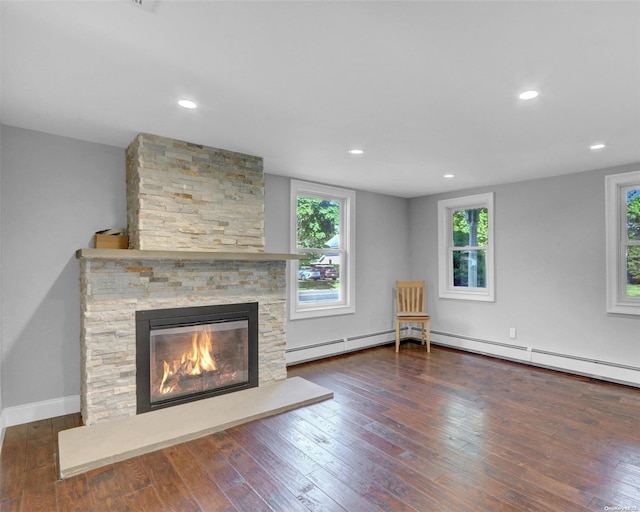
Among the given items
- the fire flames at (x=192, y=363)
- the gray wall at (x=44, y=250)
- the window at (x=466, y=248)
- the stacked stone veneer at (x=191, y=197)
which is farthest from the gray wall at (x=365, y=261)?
the fire flames at (x=192, y=363)

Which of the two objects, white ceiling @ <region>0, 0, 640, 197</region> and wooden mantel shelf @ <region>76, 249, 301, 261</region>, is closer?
white ceiling @ <region>0, 0, 640, 197</region>

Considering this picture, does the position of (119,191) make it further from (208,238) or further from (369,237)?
(369,237)

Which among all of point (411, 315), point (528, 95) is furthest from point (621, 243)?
point (528, 95)

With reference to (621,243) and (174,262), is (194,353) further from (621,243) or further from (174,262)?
(621,243)

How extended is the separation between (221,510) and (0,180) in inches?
115

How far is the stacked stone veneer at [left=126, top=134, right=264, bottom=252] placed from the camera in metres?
3.10

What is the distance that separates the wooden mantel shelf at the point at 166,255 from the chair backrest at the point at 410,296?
285cm

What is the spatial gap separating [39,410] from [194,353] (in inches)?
49.5

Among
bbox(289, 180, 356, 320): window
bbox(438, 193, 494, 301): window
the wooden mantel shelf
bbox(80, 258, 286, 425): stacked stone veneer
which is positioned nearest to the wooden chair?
bbox(438, 193, 494, 301): window

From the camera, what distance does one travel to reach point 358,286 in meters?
5.48

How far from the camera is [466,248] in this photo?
5.57 meters

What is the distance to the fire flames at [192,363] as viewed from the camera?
130 inches

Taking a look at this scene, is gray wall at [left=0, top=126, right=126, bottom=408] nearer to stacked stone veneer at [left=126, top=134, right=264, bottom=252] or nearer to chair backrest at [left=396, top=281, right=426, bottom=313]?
stacked stone veneer at [left=126, top=134, right=264, bottom=252]

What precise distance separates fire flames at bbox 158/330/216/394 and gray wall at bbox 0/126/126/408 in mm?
746
